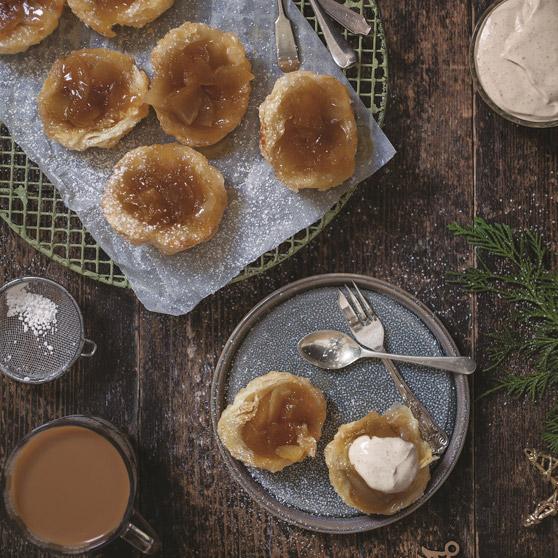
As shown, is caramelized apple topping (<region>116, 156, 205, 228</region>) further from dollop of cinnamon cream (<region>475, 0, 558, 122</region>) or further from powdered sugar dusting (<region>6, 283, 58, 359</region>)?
dollop of cinnamon cream (<region>475, 0, 558, 122</region>)

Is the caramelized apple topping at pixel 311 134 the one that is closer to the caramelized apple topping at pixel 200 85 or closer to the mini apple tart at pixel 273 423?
the caramelized apple topping at pixel 200 85

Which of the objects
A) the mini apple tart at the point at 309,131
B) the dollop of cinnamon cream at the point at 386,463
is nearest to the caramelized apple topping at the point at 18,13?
the mini apple tart at the point at 309,131

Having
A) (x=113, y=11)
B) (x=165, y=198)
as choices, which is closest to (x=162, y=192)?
(x=165, y=198)

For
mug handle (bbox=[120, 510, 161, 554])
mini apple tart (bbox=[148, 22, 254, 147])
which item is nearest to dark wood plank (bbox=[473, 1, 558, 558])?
mini apple tart (bbox=[148, 22, 254, 147])

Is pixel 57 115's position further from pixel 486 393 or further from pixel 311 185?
pixel 486 393

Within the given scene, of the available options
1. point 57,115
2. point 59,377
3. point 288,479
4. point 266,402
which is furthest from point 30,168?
point 288,479

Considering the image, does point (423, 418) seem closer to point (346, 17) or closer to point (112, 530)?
point (112, 530)
